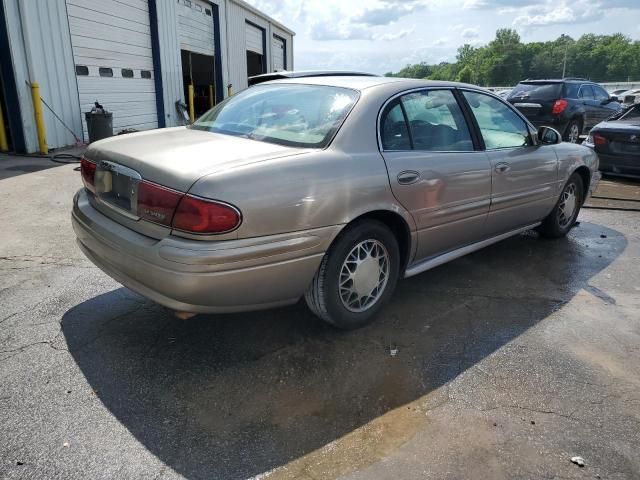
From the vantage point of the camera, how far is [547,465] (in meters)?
2.16

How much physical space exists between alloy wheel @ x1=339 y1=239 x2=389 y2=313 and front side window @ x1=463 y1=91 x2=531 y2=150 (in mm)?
1433

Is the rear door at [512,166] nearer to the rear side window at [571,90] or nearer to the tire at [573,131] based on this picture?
the tire at [573,131]

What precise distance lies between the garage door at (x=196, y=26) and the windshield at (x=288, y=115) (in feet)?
39.5

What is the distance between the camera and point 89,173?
3201 millimetres

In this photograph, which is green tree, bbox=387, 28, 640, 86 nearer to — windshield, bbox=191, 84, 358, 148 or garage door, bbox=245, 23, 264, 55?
garage door, bbox=245, 23, 264, 55

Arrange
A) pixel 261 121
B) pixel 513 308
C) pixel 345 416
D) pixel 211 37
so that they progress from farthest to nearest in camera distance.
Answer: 1. pixel 211 37
2. pixel 513 308
3. pixel 261 121
4. pixel 345 416

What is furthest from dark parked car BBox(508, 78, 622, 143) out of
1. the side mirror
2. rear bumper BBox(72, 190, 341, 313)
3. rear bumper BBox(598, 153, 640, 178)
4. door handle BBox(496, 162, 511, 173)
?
rear bumper BBox(72, 190, 341, 313)

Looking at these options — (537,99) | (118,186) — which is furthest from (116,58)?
(118,186)

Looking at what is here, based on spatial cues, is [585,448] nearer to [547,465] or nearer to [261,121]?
[547,465]

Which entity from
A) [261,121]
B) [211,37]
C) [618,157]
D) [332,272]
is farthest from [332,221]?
[211,37]

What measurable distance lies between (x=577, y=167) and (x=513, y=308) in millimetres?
2178

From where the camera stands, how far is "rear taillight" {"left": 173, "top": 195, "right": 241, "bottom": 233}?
2402 mm

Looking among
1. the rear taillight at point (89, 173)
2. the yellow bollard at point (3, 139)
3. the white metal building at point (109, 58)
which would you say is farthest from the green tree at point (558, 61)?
the rear taillight at point (89, 173)

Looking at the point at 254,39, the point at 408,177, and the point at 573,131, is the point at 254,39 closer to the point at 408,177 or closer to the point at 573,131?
the point at 573,131
